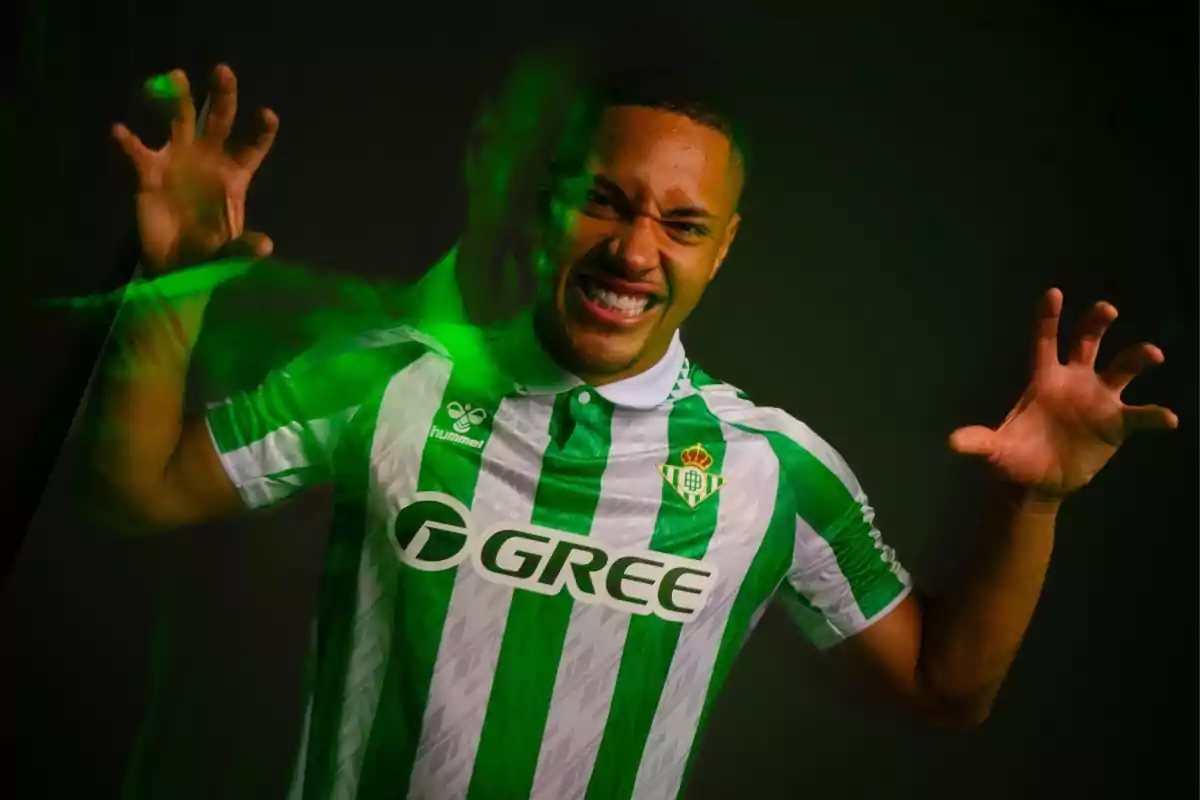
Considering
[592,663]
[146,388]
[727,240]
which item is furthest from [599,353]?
[146,388]

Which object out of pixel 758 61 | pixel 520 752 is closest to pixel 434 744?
pixel 520 752

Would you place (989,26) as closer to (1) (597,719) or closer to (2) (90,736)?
(1) (597,719)

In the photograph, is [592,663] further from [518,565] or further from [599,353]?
[599,353]

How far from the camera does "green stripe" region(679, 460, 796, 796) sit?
997 mm

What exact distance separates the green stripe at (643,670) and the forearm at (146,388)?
1.42 feet

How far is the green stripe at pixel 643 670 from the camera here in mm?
954

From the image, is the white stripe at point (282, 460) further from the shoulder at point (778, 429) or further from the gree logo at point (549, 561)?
the shoulder at point (778, 429)

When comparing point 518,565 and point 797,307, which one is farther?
point 797,307

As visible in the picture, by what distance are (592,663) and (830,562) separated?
25 centimetres

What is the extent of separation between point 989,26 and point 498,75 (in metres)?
0.54

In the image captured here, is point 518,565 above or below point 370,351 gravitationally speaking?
below

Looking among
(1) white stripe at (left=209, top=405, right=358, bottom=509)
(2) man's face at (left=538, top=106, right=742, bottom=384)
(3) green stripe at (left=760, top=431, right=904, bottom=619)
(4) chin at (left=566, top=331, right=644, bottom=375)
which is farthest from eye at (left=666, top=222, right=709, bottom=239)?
(1) white stripe at (left=209, top=405, right=358, bottom=509)

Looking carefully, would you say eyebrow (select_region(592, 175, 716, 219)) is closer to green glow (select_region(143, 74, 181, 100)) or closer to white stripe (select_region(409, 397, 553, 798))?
white stripe (select_region(409, 397, 553, 798))

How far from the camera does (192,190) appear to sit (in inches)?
33.9
